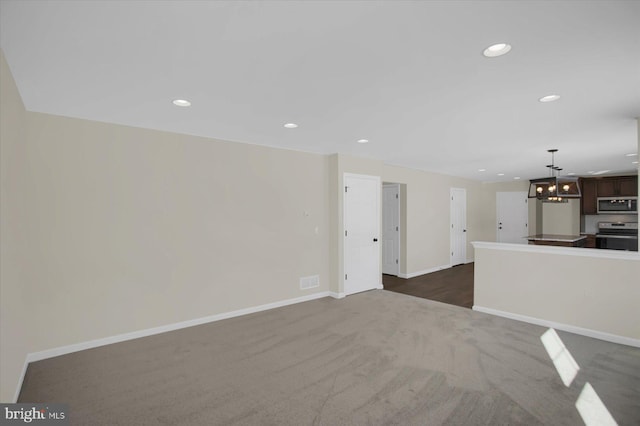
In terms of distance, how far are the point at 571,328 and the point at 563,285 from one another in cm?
51

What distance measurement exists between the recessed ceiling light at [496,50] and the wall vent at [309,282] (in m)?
3.97

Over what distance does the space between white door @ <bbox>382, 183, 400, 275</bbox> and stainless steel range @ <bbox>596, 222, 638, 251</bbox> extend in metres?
5.54

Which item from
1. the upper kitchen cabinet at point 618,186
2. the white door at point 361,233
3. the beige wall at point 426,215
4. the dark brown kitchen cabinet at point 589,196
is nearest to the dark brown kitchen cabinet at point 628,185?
the upper kitchen cabinet at point 618,186

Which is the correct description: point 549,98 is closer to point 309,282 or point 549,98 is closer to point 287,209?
point 287,209

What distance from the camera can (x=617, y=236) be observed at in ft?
25.5

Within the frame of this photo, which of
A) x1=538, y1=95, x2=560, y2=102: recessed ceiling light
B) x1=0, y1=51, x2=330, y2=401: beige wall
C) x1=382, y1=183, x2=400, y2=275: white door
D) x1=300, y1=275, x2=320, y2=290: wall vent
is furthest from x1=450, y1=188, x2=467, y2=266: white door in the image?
x1=538, y1=95, x2=560, y2=102: recessed ceiling light

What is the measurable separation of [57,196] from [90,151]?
56 centimetres

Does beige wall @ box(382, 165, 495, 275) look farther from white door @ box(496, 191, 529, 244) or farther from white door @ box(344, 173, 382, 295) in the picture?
white door @ box(496, 191, 529, 244)

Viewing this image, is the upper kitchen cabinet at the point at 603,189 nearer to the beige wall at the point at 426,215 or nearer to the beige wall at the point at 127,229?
the beige wall at the point at 426,215

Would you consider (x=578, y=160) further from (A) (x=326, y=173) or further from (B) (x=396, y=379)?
(B) (x=396, y=379)

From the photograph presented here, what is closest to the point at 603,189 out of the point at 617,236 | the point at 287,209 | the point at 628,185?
the point at 628,185

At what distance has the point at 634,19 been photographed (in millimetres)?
1641

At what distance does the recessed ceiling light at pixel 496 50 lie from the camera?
6.20 feet

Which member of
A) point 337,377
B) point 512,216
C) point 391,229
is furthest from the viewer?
point 512,216
